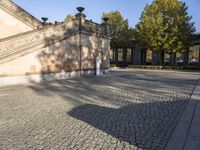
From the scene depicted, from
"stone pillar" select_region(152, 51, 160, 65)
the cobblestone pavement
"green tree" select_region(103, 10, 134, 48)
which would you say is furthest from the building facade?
"stone pillar" select_region(152, 51, 160, 65)

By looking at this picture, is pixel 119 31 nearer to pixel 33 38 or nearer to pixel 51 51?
pixel 51 51

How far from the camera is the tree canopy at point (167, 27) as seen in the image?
29.6m

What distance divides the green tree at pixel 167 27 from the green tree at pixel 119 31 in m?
5.87

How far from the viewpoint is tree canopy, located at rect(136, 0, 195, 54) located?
2962cm

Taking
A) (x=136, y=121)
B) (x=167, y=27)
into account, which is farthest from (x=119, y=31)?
(x=136, y=121)

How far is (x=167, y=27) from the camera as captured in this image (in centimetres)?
2947

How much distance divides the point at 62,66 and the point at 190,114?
33.5ft

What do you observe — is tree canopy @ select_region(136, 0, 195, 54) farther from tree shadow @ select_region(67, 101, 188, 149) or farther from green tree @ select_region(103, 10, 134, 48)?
tree shadow @ select_region(67, 101, 188, 149)

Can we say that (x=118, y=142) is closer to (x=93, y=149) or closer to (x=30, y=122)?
(x=93, y=149)

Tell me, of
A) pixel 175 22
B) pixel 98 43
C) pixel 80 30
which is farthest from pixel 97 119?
pixel 175 22

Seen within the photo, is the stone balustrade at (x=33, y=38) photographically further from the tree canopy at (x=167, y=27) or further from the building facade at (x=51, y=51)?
the tree canopy at (x=167, y=27)

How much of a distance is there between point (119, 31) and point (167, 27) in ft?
35.8

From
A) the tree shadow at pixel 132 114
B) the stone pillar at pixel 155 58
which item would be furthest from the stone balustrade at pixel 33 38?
the stone pillar at pixel 155 58

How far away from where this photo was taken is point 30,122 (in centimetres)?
579
